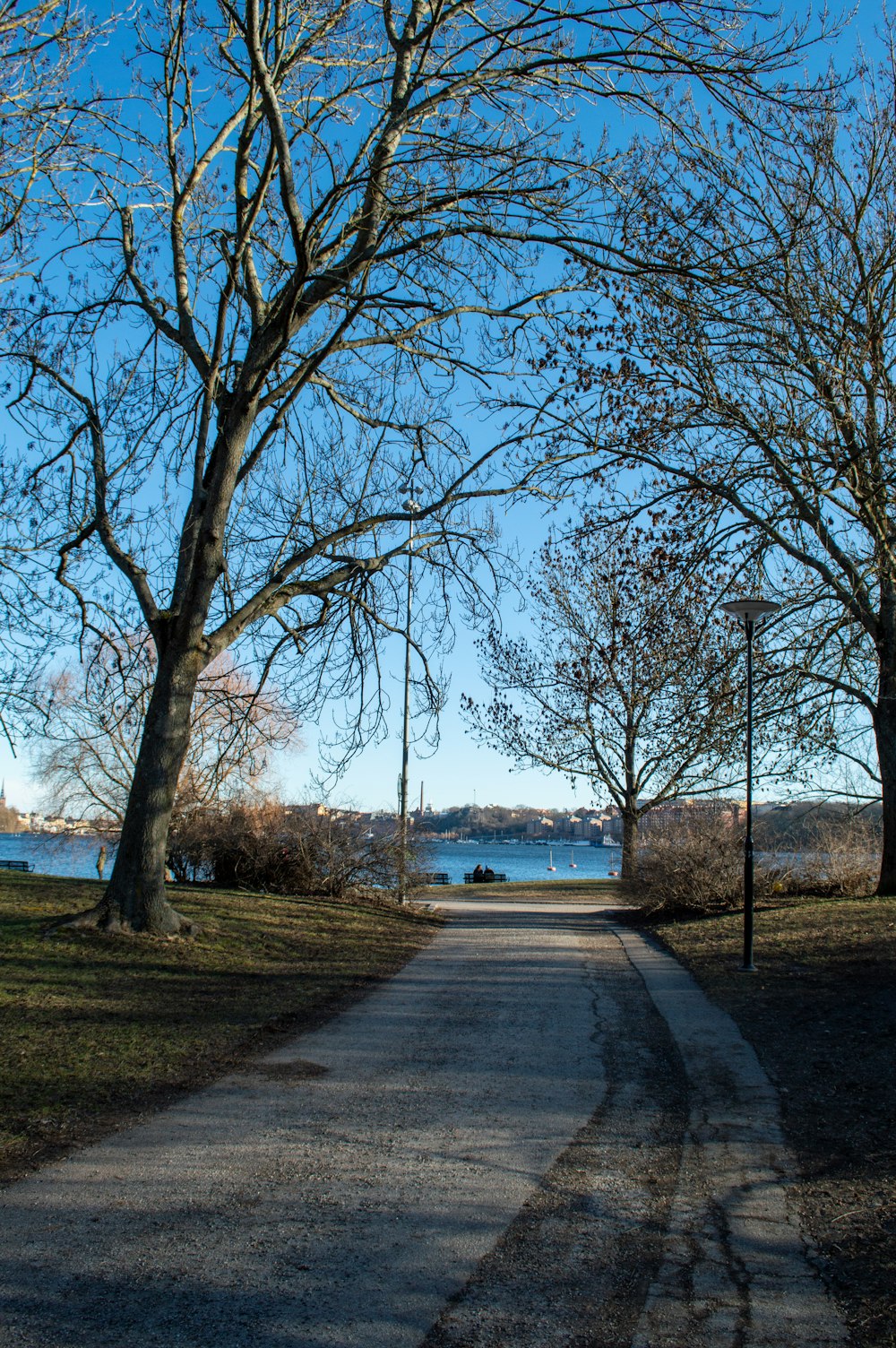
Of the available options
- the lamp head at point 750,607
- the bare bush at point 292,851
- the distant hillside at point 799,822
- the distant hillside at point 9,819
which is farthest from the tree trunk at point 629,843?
the distant hillside at point 9,819

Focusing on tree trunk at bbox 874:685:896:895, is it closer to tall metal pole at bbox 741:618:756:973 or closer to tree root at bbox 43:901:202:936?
tall metal pole at bbox 741:618:756:973

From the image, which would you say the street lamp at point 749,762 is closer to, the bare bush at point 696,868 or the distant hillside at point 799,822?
the bare bush at point 696,868

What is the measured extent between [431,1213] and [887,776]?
49.6 ft

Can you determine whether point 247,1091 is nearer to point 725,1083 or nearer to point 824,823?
point 725,1083

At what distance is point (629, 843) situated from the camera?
90.5ft

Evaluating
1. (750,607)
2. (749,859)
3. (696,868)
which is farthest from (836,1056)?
(696,868)

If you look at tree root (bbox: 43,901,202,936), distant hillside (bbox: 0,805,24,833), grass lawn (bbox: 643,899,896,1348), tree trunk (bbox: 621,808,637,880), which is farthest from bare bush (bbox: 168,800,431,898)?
distant hillside (bbox: 0,805,24,833)

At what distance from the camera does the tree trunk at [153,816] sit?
35.5 feet

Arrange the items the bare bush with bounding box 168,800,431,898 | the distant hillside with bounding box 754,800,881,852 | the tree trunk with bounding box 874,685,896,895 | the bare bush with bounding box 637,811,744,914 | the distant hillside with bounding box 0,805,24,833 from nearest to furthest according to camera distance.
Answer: the tree trunk with bounding box 874,685,896,895 < the bare bush with bounding box 168,800,431,898 < the bare bush with bounding box 637,811,744,914 < the distant hillside with bounding box 754,800,881,852 < the distant hillside with bounding box 0,805,24,833

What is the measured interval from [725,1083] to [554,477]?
27.9 ft

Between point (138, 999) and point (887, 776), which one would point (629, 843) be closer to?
point (887, 776)

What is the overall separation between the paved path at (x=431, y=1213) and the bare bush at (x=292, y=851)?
1087cm

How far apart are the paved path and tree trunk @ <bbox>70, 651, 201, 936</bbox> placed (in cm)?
370

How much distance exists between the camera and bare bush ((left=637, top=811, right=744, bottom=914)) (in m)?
19.1
